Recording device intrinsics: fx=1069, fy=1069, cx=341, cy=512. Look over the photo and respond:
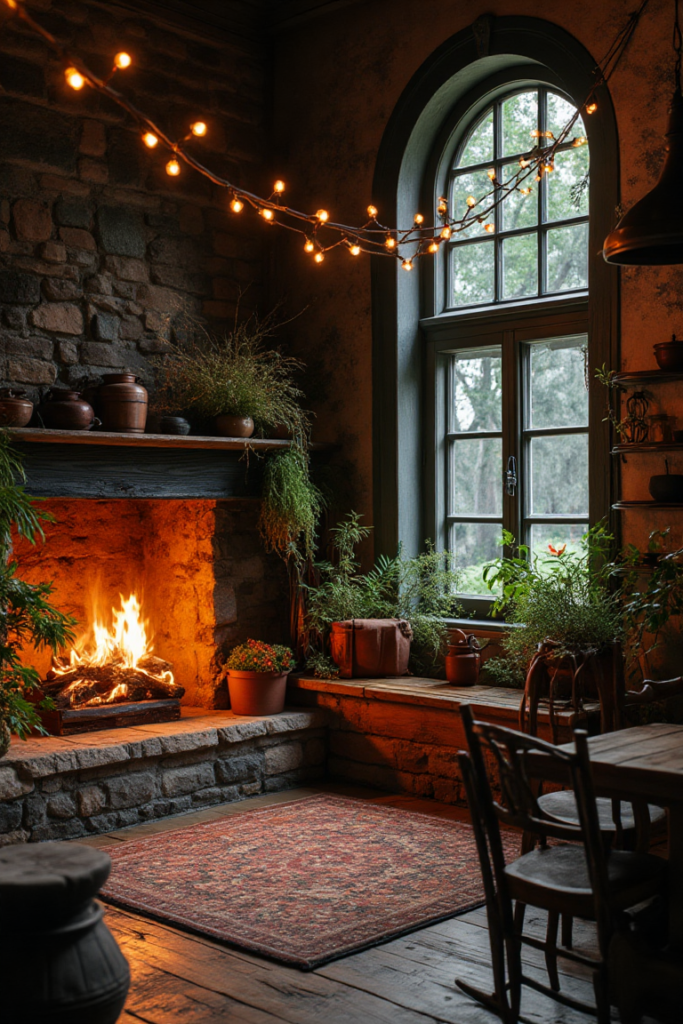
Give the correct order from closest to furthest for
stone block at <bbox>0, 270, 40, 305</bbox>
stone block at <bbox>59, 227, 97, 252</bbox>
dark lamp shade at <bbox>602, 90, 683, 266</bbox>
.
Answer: dark lamp shade at <bbox>602, 90, 683, 266</bbox> → stone block at <bbox>0, 270, 40, 305</bbox> → stone block at <bbox>59, 227, 97, 252</bbox>

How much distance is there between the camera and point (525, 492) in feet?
18.7

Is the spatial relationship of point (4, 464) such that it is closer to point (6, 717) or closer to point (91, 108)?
point (6, 717)

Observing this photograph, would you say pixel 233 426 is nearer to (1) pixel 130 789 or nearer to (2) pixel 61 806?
(1) pixel 130 789

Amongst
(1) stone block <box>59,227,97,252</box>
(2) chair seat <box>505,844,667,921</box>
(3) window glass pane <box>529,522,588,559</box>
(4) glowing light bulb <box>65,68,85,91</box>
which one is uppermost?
(1) stone block <box>59,227,97,252</box>

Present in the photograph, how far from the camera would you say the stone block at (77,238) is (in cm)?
553

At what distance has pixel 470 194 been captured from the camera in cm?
600

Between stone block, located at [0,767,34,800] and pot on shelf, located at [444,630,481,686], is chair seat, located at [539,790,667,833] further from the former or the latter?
stone block, located at [0,767,34,800]

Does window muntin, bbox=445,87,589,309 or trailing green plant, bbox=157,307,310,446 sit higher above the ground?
window muntin, bbox=445,87,589,309

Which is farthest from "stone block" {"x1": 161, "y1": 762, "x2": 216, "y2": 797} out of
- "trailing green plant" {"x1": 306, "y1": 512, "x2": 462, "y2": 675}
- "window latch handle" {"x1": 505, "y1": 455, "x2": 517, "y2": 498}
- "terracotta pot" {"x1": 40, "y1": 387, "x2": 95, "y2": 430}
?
"window latch handle" {"x1": 505, "y1": 455, "x2": 517, "y2": 498}

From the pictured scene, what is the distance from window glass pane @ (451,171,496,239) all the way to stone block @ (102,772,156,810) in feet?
11.1

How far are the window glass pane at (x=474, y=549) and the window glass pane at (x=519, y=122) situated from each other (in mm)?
2039

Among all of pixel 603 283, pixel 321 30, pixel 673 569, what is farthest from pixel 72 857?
pixel 321 30

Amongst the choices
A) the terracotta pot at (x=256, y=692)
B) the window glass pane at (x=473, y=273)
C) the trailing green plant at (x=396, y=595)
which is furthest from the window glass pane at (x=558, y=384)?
the terracotta pot at (x=256, y=692)

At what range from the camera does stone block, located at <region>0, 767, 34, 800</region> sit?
4520mm
